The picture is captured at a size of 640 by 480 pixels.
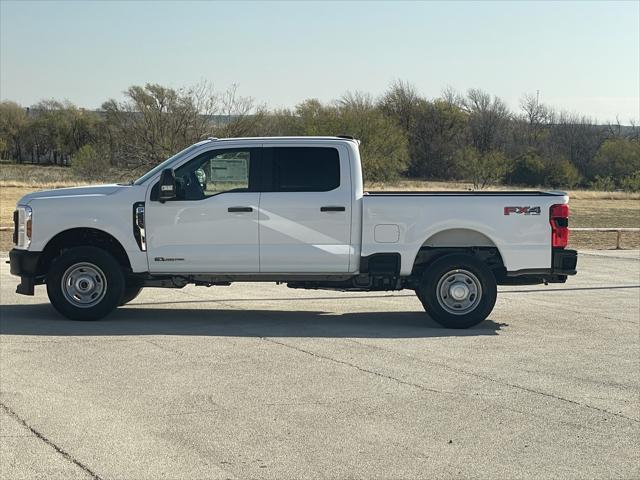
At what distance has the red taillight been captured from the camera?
10703mm

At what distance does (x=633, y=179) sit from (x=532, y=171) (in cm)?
823

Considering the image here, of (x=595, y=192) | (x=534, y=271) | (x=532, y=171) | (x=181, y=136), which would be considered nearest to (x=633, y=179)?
(x=595, y=192)

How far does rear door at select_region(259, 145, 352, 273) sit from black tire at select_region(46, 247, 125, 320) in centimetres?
179

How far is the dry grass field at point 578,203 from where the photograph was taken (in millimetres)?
25656

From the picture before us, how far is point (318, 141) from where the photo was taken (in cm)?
1095

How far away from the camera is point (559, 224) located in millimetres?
10742

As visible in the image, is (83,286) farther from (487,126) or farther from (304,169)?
(487,126)

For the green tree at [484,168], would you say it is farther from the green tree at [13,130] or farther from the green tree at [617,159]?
the green tree at [13,130]

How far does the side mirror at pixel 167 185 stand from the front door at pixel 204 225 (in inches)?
2.9

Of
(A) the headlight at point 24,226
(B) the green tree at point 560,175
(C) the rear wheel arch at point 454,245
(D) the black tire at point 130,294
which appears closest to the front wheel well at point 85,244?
(A) the headlight at point 24,226

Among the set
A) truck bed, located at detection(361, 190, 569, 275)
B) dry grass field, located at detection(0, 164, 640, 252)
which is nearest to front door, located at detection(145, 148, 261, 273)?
truck bed, located at detection(361, 190, 569, 275)

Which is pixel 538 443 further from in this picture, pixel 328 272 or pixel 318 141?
pixel 318 141

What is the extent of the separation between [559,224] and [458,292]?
1.42m

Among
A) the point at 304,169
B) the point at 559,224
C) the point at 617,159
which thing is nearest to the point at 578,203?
the point at 617,159
